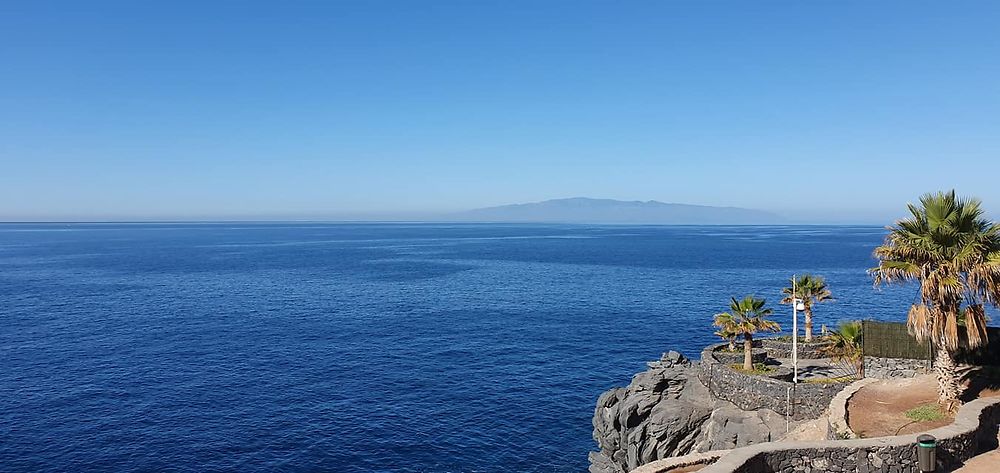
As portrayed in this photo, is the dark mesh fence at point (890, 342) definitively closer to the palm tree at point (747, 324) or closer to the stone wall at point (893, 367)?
the stone wall at point (893, 367)

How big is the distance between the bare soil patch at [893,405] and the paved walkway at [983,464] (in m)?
2.13

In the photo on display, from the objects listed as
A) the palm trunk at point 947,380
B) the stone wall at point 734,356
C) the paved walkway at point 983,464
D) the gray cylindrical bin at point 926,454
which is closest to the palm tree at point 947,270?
the palm trunk at point 947,380

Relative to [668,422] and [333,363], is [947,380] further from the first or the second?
[333,363]

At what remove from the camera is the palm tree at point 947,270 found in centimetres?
1944

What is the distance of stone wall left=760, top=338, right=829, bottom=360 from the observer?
123 feet

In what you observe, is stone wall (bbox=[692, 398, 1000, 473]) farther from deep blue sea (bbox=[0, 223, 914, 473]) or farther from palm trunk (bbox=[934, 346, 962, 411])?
deep blue sea (bbox=[0, 223, 914, 473])

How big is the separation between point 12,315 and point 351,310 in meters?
41.0

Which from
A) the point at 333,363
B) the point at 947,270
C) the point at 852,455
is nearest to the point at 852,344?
the point at 947,270

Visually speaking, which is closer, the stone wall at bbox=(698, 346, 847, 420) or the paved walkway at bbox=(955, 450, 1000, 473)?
the paved walkway at bbox=(955, 450, 1000, 473)

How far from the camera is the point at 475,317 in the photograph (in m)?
79.9

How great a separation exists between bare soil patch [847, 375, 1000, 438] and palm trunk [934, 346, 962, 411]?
72 cm

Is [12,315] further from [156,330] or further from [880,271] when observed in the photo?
[880,271]

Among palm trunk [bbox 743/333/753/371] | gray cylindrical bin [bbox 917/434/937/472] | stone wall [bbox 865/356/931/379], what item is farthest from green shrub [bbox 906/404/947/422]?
palm trunk [bbox 743/333/753/371]

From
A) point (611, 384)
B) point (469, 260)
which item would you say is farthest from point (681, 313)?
point (469, 260)
